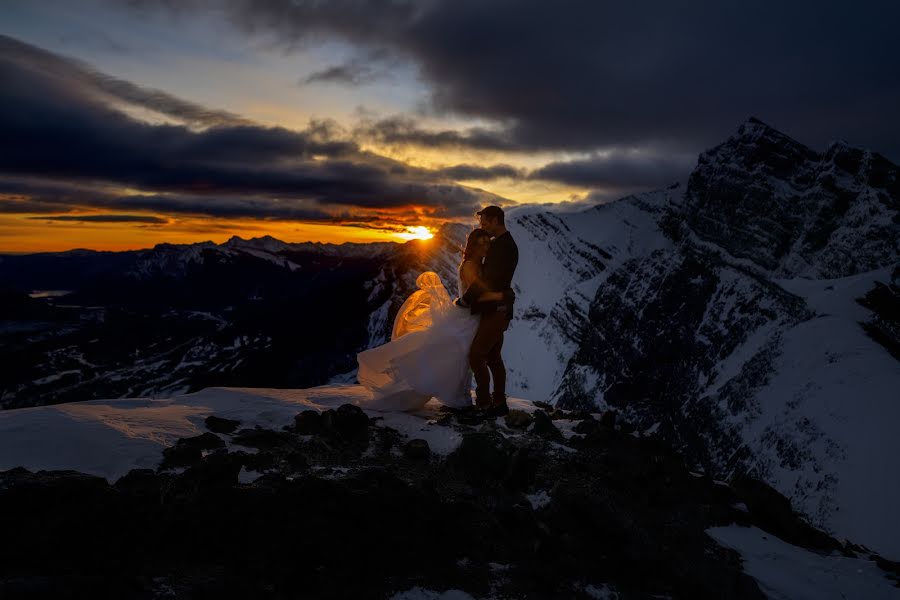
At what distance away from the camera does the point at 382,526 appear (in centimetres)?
518

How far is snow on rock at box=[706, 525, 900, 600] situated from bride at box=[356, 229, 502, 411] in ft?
15.1

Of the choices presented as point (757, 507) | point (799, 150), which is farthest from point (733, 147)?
point (757, 507)

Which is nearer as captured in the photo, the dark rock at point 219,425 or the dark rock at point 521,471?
the dark rock at point 521,471

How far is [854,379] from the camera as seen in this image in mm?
46938

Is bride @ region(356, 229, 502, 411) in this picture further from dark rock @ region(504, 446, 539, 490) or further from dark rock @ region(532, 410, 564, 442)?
dark rock @ region(504, 446, 539, 490)

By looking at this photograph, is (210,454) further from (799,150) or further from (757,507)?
(799,150)

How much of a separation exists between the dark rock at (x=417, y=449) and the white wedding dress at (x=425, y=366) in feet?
4.77

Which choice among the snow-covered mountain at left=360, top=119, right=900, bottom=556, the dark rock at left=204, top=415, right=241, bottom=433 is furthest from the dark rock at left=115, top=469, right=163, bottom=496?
the snow-covered mountain at left=360, top=119, right=900, bottom=556

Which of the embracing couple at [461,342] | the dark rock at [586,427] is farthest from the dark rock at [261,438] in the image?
the dark rock at [586,427]

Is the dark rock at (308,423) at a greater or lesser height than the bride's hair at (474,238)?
lesser

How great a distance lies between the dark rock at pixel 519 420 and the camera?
9.20 m

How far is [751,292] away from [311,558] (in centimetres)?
9131

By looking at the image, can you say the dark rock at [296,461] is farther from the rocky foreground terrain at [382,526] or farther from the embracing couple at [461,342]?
the embracing couple at [461,342]

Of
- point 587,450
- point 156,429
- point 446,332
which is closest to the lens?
point 156,429
